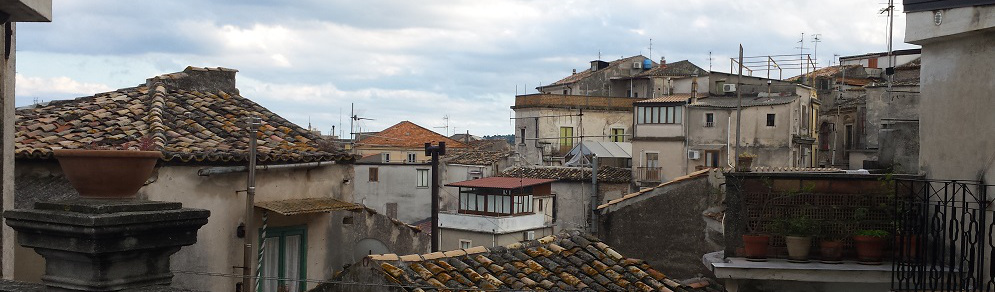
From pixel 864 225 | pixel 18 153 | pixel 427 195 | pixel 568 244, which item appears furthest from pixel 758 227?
pixel 427 195

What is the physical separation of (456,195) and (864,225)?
33120mm

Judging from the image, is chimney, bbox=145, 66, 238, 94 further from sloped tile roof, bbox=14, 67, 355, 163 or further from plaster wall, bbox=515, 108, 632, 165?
plaster wall, bbox=515, 108, 632, 165

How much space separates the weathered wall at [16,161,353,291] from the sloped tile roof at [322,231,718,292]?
317 cm

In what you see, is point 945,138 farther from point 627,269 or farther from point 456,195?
point 456,195

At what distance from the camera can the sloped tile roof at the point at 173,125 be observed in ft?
39.1

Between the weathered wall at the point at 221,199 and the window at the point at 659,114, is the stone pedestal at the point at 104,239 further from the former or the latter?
the window at the point at 659,114

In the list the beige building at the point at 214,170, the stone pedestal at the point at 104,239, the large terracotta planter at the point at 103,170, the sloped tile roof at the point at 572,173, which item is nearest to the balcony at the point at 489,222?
the sloped tile roof at the point at 572,173

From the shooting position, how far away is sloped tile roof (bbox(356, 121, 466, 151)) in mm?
54625

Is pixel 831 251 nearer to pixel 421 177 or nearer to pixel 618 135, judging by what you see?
pixel 421 177

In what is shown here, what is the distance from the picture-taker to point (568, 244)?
11.5 metres

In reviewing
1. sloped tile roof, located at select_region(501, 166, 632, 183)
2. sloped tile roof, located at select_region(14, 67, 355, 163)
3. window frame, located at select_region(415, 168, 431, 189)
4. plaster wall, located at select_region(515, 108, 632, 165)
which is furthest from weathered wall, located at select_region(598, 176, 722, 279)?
plaster wall, located at select_region(515, 108, 632, 165)

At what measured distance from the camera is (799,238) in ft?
29.2

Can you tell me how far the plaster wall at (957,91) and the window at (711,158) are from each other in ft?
107


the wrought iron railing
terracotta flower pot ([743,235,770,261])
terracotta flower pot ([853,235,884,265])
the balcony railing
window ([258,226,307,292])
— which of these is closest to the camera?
the wrought iron railing
